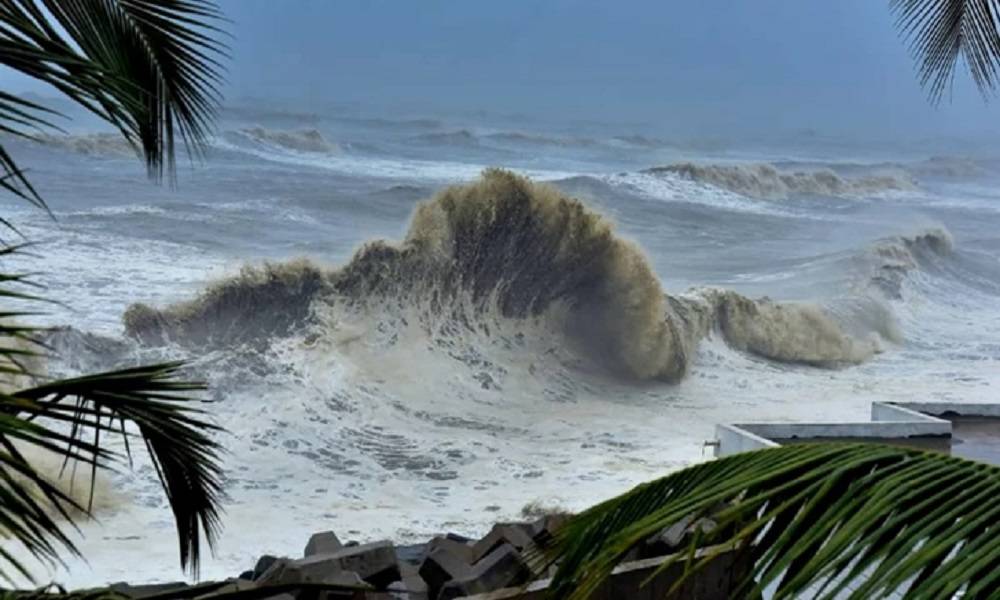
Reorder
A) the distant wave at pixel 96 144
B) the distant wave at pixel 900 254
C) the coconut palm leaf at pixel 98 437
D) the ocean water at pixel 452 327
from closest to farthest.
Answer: the coconut palm leaf at pixel 98 437 < the ocean water at pixel 452 327 < the distant wave at pixel 900 254 < the distant wave at pixel 96 144

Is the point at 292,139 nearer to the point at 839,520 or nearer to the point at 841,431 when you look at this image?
the point at 841,431

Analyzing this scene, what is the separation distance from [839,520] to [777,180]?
36618 mm

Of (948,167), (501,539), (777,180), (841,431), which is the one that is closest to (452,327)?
(841,431)

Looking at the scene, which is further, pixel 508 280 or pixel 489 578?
pixel 508 280

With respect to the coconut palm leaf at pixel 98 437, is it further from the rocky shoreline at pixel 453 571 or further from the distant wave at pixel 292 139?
the distant wave at pixel 292 139

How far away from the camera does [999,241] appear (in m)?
32.3

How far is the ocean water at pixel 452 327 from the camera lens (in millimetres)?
14359

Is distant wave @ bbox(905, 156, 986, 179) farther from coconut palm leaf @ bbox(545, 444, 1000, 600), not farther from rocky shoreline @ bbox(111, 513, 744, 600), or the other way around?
coconut palm leaf @ bbox(545, 444, 1000, 600)

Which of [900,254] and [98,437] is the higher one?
[98,437]

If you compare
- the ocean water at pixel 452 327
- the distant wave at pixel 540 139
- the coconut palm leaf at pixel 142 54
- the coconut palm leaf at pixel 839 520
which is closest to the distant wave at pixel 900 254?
the ocean water at pixel 452 327

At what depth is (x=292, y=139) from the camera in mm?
35344

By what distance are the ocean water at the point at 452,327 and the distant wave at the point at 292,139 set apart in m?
2.77

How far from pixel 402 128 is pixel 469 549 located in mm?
36933

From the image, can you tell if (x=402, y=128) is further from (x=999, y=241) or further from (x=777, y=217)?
(x=999, y=241)
